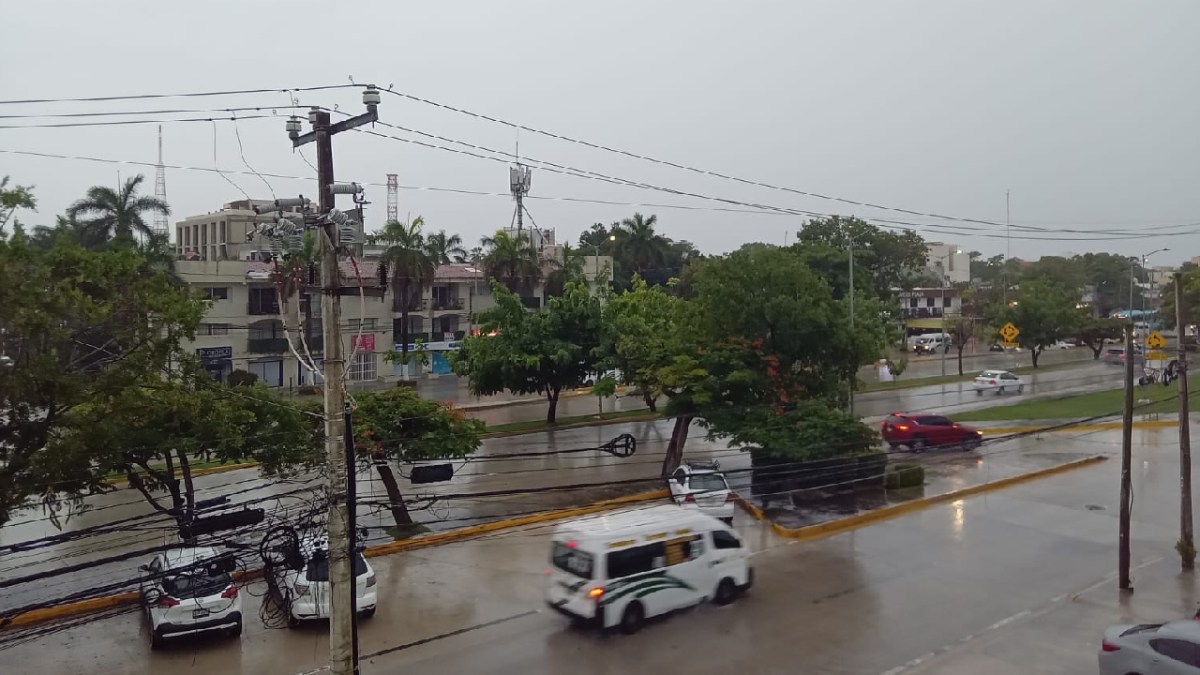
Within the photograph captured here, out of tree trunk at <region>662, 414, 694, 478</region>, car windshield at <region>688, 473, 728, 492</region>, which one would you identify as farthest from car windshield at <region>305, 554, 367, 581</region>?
tree trunk at <region>662, 414, 694, 478</region>

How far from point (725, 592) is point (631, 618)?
220cm

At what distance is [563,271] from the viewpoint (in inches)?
2146

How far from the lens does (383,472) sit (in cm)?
1866

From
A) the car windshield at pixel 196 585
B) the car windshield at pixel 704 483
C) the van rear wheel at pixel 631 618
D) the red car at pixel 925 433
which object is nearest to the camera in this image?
the car windshield at pixel 196 585

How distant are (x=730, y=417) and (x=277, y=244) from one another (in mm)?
13983

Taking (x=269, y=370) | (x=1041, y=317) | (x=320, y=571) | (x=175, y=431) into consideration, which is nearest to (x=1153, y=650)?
(x=320, y=571)

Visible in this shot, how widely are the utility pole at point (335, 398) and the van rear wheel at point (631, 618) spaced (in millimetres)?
4847

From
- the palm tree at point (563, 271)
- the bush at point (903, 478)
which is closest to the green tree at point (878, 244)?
the palm tree at point (563, 271)

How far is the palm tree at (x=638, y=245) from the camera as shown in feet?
244

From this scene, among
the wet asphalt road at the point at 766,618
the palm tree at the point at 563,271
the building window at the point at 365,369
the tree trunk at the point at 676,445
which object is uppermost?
the palm tree at the point at 563,271

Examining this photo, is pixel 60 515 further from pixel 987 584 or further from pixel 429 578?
pixel 987 584

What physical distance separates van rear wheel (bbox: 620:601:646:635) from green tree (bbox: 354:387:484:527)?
5.56m

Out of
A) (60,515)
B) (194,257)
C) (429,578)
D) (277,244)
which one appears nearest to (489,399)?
(194,257)

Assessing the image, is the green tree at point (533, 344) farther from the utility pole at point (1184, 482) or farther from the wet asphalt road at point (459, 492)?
the utility pole at point (1184, 482)
